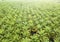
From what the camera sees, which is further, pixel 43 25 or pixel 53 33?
pixel 43 25

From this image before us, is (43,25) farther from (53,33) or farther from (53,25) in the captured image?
(53,33)

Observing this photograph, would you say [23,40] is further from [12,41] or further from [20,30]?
[20,30]

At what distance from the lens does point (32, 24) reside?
869 cm

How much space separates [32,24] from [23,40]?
2.03 m

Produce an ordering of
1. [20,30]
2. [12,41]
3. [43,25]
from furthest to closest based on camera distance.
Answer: [43,25] < [20,30] < [12,41]

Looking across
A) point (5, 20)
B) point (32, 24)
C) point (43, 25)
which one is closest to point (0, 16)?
point (5, 20)

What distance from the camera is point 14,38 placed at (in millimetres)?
7031

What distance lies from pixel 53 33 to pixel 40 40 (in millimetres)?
982

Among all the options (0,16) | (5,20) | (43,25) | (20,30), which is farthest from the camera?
(0,16)

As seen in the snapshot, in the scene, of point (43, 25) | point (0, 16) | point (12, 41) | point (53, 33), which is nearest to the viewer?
point (12, 41)

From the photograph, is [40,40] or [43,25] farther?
[43,25]

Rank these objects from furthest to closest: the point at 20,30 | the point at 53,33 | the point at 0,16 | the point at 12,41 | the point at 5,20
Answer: the point at 0,16, the point at 5,20, the point at 20,30, the point at 53,33, the point at 12,41

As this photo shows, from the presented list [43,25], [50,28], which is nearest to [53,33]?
[50,28]

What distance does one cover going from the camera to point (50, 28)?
8.04 meters
